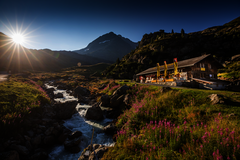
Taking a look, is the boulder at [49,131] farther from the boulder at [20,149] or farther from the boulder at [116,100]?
the boulder at [116,100]

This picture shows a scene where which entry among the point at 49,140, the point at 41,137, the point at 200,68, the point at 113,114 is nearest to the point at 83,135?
the point at 49,140

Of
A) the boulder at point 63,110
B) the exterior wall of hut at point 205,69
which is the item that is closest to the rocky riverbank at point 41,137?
the boulder at point 63,110

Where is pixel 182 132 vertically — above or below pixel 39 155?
above

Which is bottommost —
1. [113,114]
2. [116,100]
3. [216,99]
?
[113,114]

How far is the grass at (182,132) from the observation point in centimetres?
340

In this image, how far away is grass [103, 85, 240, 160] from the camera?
3404 millimetres

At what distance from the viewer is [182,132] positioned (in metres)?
4.54

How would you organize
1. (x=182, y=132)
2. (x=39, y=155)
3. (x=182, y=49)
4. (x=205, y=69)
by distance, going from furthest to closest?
(x=182, y=49), (x=205, y=69), (x=39, y=155), (x=182, y=132)

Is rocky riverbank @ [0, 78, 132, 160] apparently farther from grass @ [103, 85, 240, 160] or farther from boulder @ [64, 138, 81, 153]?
grass @ [103, 85, 240, 160]

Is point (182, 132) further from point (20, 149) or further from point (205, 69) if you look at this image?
point (205, 69)

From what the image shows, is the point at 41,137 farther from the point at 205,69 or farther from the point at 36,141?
the point at 205,69

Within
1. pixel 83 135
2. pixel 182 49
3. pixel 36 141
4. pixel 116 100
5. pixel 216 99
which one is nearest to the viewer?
pixel 216 99

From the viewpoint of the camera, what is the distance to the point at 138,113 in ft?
25.0

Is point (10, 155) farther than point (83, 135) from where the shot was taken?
No
